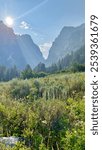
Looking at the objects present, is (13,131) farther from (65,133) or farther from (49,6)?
(49,6)

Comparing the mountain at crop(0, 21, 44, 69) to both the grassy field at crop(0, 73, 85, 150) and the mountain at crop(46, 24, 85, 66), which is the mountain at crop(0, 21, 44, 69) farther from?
the grassy field at crop(0, 73, 85, 150)

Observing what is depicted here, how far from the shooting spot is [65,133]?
499 centimetres

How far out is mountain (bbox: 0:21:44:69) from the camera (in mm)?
7919

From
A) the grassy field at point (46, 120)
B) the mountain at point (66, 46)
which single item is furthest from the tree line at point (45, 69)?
the grassy field at point (46, 120)

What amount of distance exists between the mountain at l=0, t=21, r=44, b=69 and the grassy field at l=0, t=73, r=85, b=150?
4.05 ft

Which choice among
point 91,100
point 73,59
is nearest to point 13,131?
point 91,100

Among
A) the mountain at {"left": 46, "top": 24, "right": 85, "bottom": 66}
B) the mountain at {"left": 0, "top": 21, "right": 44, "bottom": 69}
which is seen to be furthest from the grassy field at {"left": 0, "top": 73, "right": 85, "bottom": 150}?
the mountain at {"left": 46, "top": 24, "right": 85, "bottom": 66}

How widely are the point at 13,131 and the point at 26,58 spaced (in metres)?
3.42

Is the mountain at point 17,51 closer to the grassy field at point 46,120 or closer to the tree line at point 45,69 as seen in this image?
the tree line at point 45,69

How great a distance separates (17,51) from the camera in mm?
9055

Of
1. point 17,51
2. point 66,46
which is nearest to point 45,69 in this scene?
point 66,46

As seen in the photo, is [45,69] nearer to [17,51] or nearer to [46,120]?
[17,51]

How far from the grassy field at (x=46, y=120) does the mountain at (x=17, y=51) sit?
48.6 inches

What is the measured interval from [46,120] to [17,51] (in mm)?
3907
